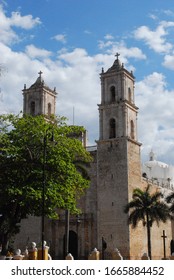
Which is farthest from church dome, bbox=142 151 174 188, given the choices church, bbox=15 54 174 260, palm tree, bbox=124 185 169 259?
palm tree, bbox=124 185 169 259

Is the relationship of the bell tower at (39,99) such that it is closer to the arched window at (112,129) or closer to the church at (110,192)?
the church at (110,192)

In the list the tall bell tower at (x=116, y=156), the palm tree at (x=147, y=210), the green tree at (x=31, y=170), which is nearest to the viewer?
the green tree at (x=31, y=170)

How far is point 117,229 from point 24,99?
60.2 ft

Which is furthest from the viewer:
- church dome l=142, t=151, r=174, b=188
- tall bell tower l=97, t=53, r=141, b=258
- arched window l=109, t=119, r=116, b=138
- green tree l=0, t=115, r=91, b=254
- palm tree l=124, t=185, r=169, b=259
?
church dome l=142, t=151, r=174, b=188

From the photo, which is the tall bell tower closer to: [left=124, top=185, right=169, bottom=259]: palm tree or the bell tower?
[left=124, top=185, right=169, bottom=259]: palm tree

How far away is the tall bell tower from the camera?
133ft

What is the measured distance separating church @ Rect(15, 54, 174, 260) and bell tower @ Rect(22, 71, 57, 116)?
5779mm

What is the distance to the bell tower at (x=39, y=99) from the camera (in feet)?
160

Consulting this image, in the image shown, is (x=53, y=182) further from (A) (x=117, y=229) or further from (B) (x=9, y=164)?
(A) (x=117, y=229)

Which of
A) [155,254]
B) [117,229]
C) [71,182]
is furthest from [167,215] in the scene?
[71,182]

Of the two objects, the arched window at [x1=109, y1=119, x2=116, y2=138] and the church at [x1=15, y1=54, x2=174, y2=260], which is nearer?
the church at [x1=15, y1=54, x2=174, y2=260]

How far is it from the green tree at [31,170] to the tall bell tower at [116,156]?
47.9 feet

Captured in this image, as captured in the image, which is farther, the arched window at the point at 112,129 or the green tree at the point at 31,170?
the arched window at the point at 112,129

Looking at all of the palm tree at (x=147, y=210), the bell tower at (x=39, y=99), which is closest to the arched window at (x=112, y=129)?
the palm tree at (x=147, y=210)
